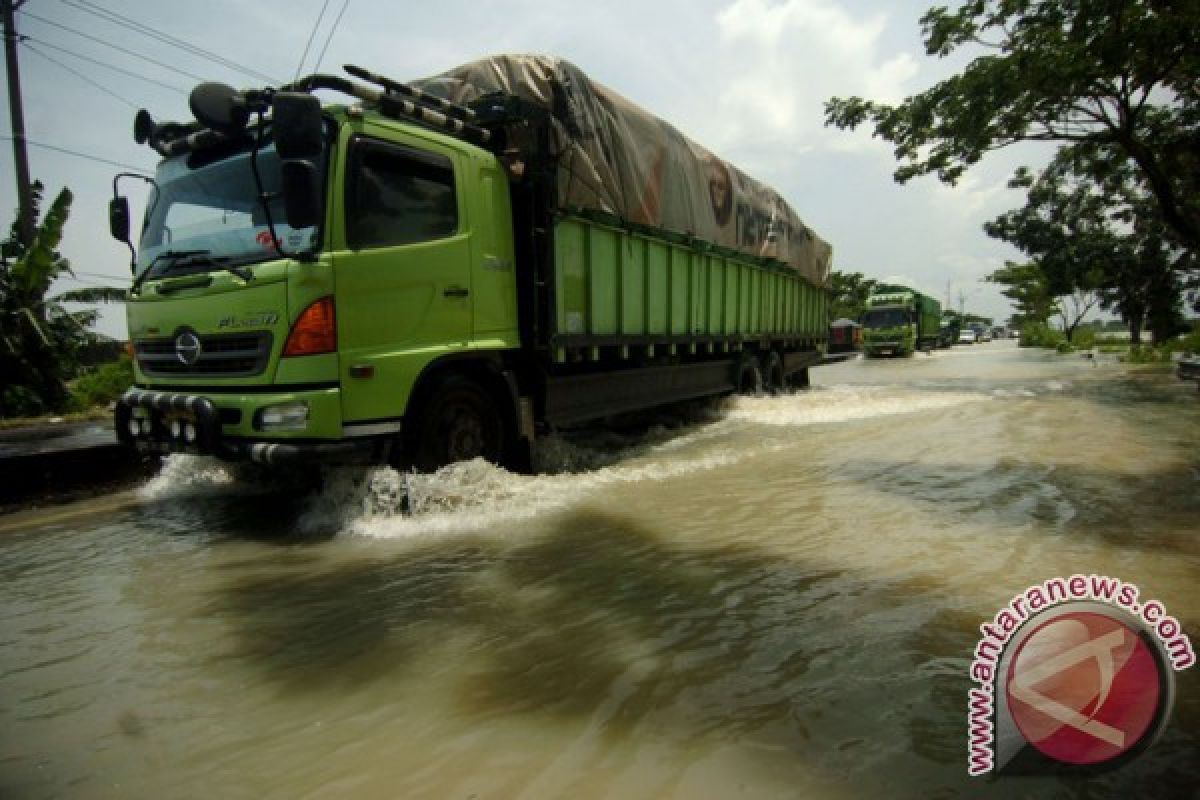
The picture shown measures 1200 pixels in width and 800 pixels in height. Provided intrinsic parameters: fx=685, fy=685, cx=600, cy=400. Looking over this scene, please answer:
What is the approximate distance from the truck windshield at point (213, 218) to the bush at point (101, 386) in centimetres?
762

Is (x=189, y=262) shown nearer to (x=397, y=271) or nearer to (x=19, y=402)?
(x=397, y=271)

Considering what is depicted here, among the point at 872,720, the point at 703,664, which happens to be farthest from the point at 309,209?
the point at 872,720

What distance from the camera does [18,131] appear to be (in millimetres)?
11930

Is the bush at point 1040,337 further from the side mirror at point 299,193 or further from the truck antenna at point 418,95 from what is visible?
the side mirror at point 299,193

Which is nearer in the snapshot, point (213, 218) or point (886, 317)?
point (213, 218)

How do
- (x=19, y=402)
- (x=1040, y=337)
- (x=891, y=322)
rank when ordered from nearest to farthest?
(x=19, y=402) < (x=891, y=322) < (x=1040, y=337)

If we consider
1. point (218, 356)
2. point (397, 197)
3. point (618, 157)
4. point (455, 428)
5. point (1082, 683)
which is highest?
point (618, 157)

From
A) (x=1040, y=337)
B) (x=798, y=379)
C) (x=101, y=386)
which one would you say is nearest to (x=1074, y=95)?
(x=798, y=379)

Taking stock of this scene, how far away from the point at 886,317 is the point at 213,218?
29.8m

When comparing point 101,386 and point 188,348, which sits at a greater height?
point 188,348

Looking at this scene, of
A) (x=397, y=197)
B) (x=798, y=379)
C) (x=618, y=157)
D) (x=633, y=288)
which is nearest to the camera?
(x=397, y=197)

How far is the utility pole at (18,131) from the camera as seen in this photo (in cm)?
1139

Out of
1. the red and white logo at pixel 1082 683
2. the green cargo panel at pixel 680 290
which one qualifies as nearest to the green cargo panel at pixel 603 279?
the green cargo panel at pixel 680 290

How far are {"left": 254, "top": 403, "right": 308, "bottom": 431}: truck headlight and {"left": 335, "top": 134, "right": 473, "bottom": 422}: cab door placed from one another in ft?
0.77
